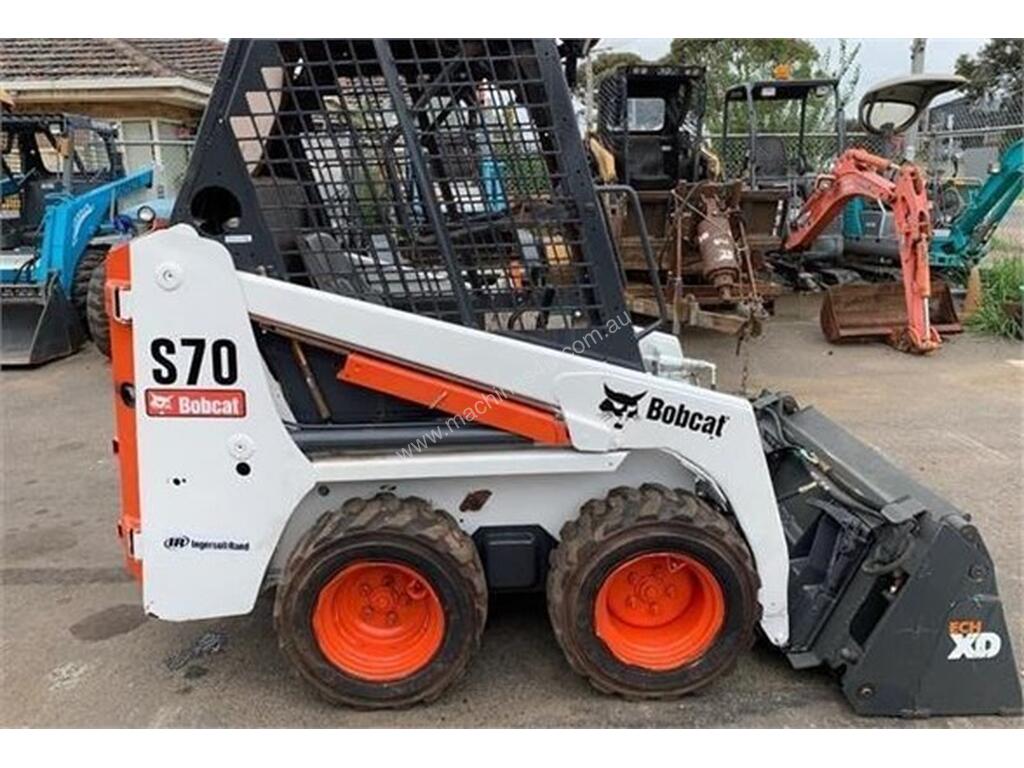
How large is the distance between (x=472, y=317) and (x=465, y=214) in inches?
12.9

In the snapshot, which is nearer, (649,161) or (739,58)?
(649,161)

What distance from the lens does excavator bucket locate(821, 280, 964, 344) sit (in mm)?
8461

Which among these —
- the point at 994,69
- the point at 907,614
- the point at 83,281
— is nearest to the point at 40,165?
the point at 83,281

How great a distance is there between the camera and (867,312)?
28.3 ft

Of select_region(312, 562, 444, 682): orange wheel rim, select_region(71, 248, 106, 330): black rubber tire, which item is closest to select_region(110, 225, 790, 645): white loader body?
select_region(312, 562, 444, 682): orange wheel rim

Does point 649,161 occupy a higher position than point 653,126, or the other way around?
point 653,126

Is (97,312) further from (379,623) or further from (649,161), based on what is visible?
(379,623)

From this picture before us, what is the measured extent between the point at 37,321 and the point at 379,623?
6.71 metres

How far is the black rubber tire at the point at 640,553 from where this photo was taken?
2734 millimetres

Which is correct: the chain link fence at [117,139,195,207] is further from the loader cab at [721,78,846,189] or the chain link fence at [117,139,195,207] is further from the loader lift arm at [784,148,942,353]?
the loader lift arm at [784,148,942,353]

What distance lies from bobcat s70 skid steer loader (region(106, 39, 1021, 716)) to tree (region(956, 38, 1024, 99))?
59.2ft

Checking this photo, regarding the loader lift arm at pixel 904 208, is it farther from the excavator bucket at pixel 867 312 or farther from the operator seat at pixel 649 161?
the operator seat at pixel 649 161

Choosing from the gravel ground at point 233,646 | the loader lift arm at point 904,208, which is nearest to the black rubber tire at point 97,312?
the gravel ground at point 233,646

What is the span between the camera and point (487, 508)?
2.91 m
